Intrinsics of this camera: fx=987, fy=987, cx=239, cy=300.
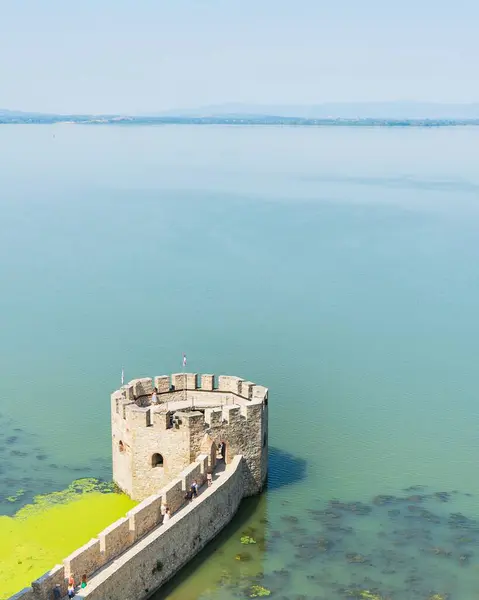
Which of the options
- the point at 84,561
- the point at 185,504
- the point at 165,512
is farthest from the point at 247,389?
the point at 84,561

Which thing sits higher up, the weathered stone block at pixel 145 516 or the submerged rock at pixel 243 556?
the weathered stone block at pixel 145 516

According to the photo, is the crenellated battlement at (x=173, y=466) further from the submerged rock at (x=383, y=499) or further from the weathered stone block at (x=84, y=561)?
the submerged rock at (x=383, y=499)

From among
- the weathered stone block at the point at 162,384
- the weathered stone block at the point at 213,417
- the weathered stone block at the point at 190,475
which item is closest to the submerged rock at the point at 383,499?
the weathered stone block at the point at 213,417

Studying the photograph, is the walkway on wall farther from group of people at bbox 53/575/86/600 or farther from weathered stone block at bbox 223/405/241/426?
weathered stone block at bbox 223/405/241/426

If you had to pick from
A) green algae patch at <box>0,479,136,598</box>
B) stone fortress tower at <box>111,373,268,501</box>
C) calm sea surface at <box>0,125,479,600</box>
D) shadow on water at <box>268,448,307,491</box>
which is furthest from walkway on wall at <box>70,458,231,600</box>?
green algae patch at <box>0,479,136,598</box>

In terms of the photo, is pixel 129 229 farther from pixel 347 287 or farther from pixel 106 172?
pixel 106 172

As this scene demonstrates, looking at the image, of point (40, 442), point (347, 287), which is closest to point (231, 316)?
point (347, 287)
